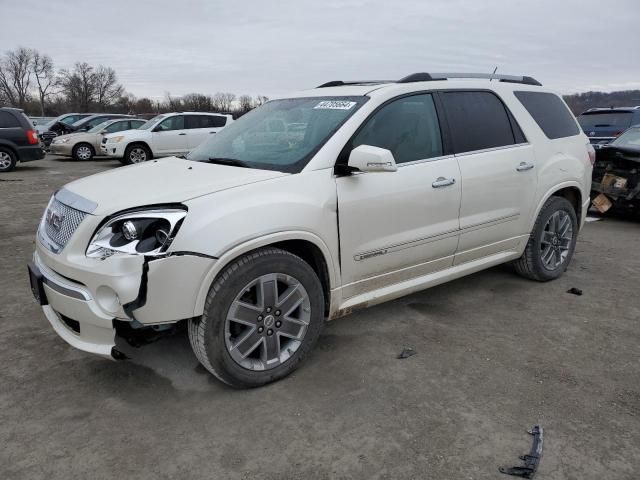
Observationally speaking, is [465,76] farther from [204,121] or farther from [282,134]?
[204,121]

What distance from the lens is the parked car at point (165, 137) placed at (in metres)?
15.2

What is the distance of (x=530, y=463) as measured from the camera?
2.29 m

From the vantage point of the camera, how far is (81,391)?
2.90 meters

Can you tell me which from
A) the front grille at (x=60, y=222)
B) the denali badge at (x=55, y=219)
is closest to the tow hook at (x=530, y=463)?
the front grille at (x=60, y=222)

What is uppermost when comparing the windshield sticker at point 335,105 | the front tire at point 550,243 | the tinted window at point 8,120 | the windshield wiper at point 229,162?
the tinted window at point 8,120

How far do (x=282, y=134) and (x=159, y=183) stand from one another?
3.34 feet

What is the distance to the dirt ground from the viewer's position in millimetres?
2311

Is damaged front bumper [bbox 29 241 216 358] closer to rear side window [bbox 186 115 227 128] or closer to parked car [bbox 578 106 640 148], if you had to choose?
parked car [bbox 578 106 640 148]

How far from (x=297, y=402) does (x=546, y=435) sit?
4.25 ft

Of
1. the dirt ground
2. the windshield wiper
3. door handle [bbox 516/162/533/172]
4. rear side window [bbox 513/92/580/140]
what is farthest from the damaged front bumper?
rear side window [bbox 513/92/580/140]

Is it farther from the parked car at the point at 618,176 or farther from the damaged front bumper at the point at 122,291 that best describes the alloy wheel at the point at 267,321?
the parked car at the point at 618,176

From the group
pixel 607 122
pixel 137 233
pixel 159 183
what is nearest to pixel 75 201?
pixel 159 183

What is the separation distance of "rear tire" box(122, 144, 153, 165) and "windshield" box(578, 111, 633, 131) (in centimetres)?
1187

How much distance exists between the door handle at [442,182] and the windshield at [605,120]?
8702mm
